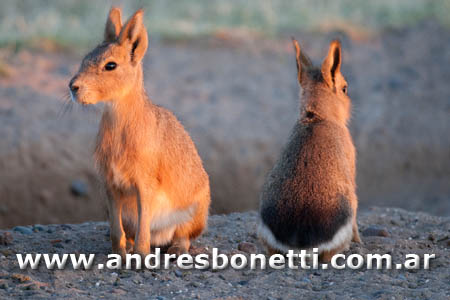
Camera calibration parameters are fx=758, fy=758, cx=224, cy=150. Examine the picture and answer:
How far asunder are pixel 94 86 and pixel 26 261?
1427 mm

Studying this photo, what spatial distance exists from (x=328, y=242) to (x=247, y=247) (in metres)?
0.87

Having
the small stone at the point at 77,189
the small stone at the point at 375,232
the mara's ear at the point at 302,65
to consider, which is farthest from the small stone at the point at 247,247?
the small stone at the point at 77,189

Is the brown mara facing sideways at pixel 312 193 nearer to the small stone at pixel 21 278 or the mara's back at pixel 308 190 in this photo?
the mara's back at pixel 308 190

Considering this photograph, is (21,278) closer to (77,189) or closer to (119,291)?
(119,291)

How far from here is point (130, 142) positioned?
546 centimetres

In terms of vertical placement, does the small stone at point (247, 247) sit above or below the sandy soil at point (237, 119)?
below

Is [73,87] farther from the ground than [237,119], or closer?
closer

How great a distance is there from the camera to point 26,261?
561 centimetres

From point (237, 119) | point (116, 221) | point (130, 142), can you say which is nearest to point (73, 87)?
point (130, 142)

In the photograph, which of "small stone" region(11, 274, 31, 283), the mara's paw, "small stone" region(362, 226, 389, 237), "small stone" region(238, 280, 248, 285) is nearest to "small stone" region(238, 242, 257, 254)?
the mara's paw

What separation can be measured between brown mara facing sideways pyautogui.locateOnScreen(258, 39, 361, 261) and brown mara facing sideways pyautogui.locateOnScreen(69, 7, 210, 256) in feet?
2.51

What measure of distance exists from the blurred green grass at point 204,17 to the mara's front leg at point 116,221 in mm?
6756

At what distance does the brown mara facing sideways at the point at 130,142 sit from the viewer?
537cm

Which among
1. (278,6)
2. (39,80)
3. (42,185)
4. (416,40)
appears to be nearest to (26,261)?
(42,185)
